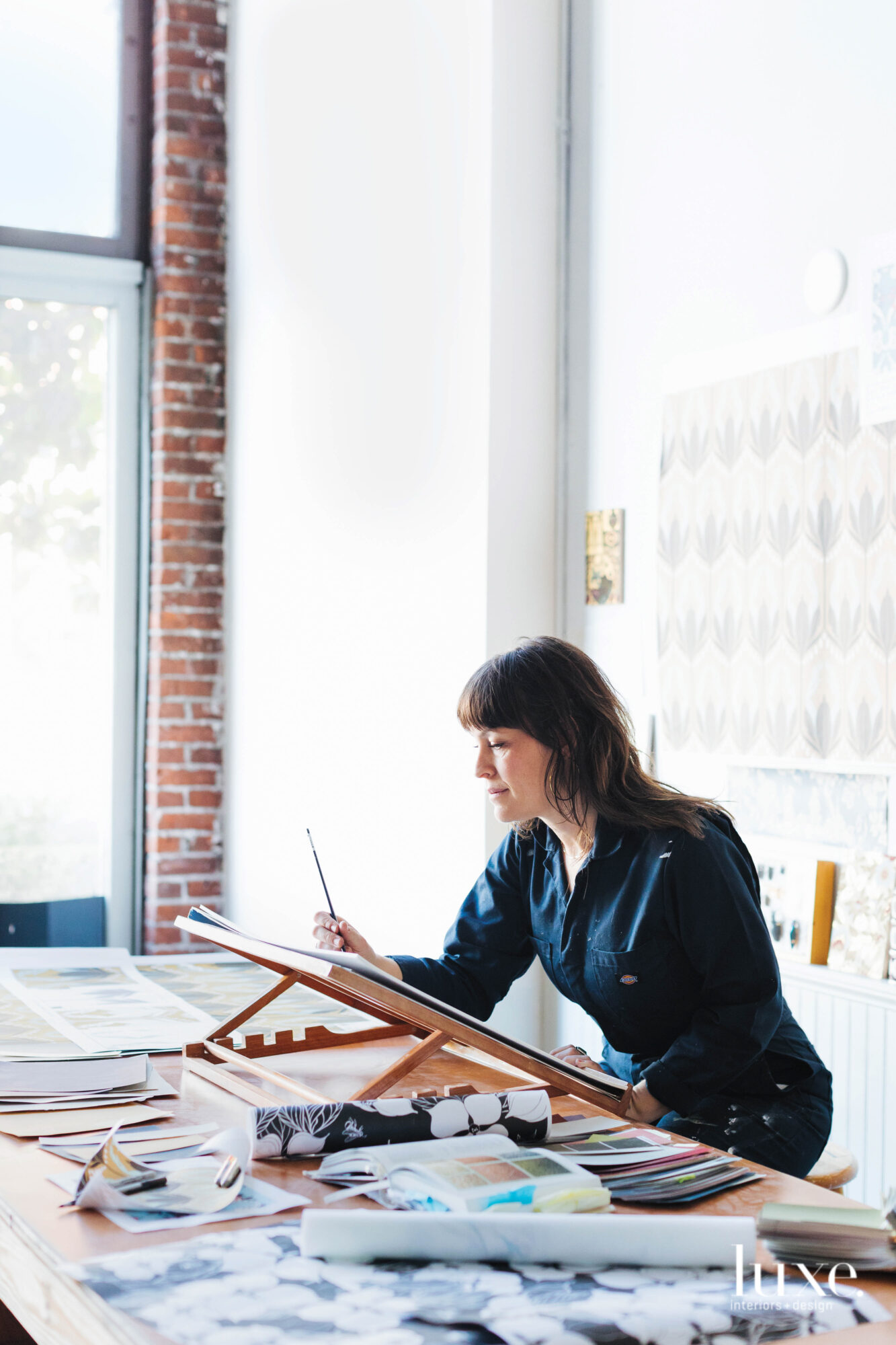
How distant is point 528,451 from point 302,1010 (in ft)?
5.50

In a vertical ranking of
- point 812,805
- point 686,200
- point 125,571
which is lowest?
point 812,805

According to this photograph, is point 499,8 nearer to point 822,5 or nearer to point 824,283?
point 822,5

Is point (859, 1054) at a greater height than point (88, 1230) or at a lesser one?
lesser

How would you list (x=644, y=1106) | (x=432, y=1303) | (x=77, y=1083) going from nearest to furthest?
(x=432, y=1303), (x=77, y=1083), (x=644, y=1106)

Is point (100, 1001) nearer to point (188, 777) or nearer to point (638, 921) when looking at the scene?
point (638, 921)

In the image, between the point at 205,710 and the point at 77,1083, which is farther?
the point at 205,710

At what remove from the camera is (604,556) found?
353 centimetres

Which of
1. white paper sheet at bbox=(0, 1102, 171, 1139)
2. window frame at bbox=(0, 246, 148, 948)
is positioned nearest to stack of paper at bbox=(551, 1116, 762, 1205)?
white paper sheet at bbox=(0, 1102, 171, 1139)

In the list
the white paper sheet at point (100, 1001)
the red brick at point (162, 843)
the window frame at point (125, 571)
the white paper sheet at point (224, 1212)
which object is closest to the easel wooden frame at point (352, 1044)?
the white paper sheet at point (100, 1001)

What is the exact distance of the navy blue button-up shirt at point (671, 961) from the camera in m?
2.01

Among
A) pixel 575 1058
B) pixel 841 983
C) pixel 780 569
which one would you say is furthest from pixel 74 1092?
pixel 780 569

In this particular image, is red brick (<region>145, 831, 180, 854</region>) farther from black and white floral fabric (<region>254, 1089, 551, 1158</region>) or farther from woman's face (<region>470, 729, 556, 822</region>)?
black and white floral fabric (<region>254, 1089, 551, 1158</region>)

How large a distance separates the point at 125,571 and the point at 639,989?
10.9 feet

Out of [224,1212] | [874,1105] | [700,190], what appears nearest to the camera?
[224,1212]
